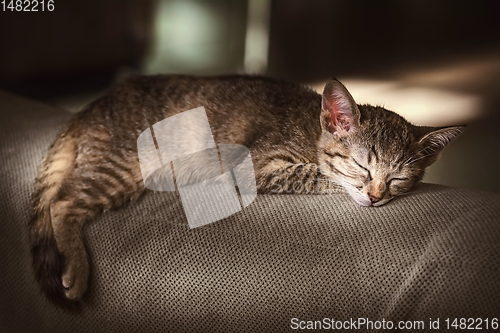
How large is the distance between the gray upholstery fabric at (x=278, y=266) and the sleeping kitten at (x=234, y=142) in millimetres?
60

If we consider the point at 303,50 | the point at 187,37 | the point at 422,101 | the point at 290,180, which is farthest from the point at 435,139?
the point at 187,37

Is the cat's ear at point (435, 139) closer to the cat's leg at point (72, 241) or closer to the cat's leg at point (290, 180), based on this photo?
the cat's leg at point (290, 180)

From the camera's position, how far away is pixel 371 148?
1288 millimetres

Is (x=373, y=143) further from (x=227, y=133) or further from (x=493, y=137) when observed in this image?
(x=493, y=137)

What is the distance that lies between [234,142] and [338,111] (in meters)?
0.35

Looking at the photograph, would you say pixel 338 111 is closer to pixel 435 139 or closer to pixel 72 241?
pixel 435 139

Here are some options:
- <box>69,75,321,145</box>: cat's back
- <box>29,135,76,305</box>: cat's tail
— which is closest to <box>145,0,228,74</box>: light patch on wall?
<box>69,75,321,145</box>: cat's back

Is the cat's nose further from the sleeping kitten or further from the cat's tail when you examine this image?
the cat's tail

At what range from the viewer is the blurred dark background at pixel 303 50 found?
1.93m

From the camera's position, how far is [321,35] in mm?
2641

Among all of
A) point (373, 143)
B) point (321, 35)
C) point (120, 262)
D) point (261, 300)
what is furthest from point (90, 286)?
point (321, 35)

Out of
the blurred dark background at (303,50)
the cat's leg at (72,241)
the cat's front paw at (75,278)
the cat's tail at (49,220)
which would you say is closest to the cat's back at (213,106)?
the cat's tail at (49,220)

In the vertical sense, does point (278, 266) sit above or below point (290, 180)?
below

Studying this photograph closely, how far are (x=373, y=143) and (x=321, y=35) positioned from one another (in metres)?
1.53
